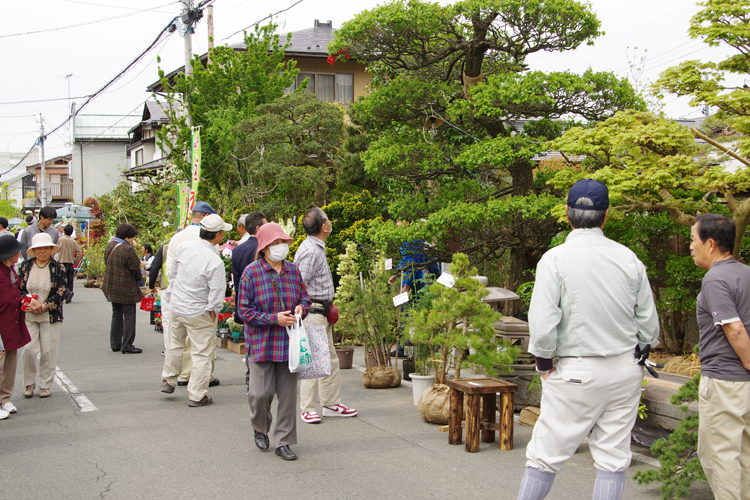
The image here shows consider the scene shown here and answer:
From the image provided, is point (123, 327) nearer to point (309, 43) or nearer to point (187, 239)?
point (187, 239)

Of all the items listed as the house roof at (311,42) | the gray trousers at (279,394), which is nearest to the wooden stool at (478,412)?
the gray trousers at (279,394)

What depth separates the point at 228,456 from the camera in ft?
17.0

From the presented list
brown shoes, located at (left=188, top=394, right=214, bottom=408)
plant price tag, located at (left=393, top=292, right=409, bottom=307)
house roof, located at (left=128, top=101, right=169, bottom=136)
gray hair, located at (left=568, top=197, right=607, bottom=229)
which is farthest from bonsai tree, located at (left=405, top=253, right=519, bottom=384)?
house roof, located at (left=128, top=101, right=169, bottom=136)

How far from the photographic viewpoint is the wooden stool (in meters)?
5.29

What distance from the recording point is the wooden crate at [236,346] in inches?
405

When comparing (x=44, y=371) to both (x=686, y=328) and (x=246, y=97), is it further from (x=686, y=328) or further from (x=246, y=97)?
(x=246, y=97)

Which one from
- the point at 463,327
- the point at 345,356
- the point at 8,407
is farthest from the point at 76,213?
the point at 463,327

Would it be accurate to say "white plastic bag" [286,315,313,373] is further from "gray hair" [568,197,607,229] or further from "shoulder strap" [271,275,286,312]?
"gray hair" [568,197,607,229]

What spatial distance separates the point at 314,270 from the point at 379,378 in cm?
225

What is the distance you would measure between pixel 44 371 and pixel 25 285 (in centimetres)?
105

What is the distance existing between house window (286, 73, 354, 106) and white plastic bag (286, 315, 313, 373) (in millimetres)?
20659

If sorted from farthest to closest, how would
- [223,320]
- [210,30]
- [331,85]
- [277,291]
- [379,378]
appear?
1. [331,85]
2. [210,30]
3. [223,320]
4. [379,378]
5. [277,291]

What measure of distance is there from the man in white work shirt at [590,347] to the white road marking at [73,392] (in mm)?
5380

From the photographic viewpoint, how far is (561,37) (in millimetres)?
8180
